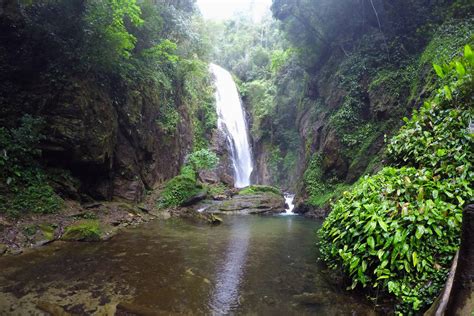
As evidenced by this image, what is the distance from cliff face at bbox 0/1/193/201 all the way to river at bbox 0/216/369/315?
137 inches

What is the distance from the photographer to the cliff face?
902cm

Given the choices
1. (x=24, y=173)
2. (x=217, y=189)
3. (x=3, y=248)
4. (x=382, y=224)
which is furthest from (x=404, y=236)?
(x=217, y=189)

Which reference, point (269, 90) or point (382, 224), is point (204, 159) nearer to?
point (269, 90)

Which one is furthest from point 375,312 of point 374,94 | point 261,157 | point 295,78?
point 261,157

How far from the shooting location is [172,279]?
17.3 feet

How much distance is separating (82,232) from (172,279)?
367cm

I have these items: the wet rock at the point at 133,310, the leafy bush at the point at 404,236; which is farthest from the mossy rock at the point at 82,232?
the leafy bush at the point at 404,236

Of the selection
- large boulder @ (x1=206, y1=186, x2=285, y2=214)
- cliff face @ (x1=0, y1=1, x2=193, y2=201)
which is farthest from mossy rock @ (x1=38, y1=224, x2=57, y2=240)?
large boulder @ (x1=206, y1=186, x2=285, y2=214)

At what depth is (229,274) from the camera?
5.63 meters

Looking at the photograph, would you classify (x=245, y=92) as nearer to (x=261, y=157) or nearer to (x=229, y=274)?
(x=261, y=157)

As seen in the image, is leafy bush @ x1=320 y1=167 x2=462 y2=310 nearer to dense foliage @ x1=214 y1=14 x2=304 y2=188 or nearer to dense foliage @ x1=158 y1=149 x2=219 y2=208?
dense foliage @ x1=158 y1=149 x2=219 y2=208

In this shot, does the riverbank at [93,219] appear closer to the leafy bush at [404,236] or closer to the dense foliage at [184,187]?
the dense foliage at [184,187]

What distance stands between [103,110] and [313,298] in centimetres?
957

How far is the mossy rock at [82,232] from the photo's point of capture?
7488 mm
